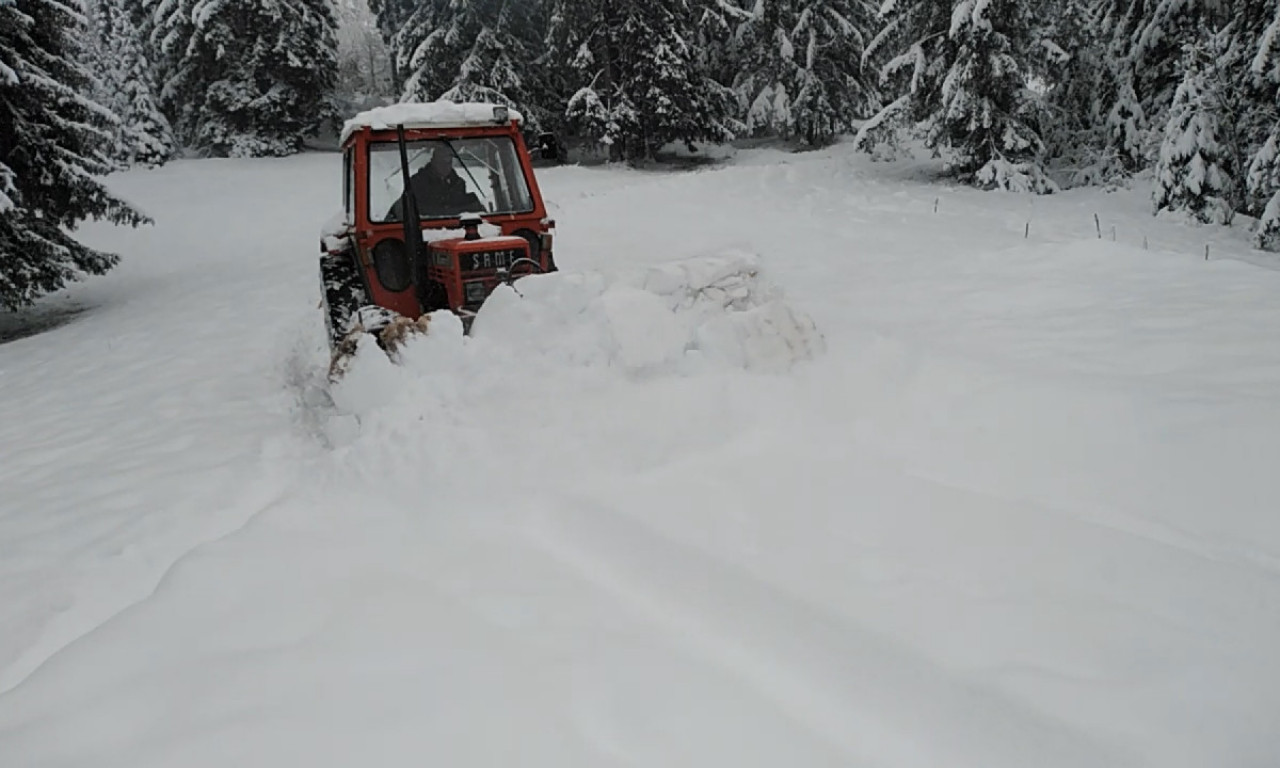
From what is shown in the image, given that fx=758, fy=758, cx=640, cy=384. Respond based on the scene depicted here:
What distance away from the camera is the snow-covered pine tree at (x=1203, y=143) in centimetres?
1141

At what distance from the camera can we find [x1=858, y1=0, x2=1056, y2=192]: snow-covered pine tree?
14.6 meters

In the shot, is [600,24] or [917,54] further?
[600,24]

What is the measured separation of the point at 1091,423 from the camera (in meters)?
3.72

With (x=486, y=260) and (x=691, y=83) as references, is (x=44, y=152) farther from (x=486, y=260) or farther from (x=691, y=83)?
(x=691, y=83)

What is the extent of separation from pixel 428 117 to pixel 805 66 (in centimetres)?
2041

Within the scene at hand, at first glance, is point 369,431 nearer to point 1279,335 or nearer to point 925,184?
point 1279,335

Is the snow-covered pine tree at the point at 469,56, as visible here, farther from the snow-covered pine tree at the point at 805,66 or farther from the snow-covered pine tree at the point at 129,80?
the snow-covered pine tree at the point at 129,80

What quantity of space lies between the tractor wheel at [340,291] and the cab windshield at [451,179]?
0.54 meters

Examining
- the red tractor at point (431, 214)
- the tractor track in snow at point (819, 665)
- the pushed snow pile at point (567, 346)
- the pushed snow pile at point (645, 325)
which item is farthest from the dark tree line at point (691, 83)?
the tractor track in snow at point (819, 665)

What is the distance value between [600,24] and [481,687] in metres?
23.1

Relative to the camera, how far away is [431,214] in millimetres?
5707

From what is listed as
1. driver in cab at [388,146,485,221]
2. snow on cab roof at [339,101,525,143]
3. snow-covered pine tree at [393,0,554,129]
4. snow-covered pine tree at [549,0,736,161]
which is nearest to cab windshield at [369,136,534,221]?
driver in cab at [388,146,485,221]

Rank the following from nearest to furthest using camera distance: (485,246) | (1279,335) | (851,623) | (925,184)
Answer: (851,623) < (1279,335) < (485,246) < (925,184)

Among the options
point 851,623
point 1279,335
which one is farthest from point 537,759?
point 1279,335
